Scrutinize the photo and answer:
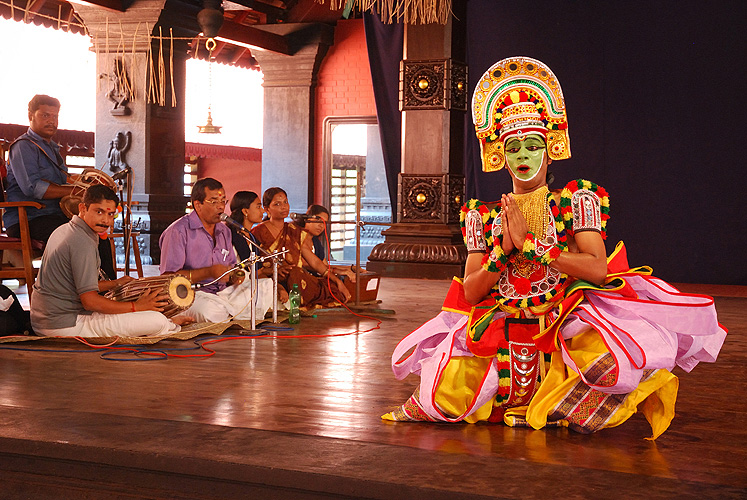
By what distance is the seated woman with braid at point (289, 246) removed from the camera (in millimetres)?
5297

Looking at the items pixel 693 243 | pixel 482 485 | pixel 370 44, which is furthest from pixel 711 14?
pixel 482 485

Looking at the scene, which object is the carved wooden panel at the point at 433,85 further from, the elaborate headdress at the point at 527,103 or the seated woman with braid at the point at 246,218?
the elaborate headdress at the point at 527,103

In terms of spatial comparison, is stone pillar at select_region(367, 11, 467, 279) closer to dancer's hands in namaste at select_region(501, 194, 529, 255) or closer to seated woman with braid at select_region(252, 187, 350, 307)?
seated woman with braid at select_region(252, 187, 350, 307)

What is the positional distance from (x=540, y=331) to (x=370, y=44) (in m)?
6.60

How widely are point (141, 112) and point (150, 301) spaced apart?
4.77 meters

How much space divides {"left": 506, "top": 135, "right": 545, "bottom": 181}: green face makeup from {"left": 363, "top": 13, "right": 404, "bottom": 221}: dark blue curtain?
5988mm

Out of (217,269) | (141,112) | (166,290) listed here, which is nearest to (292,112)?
(141,112)

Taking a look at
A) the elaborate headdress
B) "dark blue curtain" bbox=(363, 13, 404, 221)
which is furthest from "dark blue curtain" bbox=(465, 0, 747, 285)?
the elaborate headdress

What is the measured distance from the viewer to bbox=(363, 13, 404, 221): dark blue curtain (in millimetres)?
8602

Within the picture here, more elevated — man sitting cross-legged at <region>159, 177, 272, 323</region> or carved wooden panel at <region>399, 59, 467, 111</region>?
carved wooden panel at <region>399, 59, 467, 111</region>

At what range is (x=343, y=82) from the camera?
35.6 feet

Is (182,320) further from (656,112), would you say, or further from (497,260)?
(656,112)

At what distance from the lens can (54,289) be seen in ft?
13.1

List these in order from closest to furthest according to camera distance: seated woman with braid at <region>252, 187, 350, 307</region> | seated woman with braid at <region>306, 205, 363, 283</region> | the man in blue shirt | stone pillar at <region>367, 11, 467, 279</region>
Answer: the man in blue shirt
seated woman with braid at <region>252, 187, 350, 307</region>
seated woman with braid at <region>306, 205, 363, 283</region>
stone pillar at <region>367, 11, 467, 279</region>
